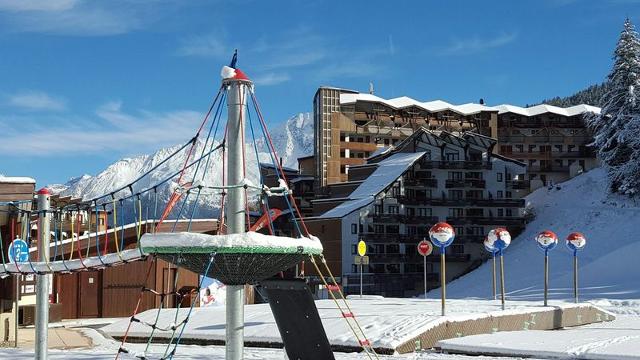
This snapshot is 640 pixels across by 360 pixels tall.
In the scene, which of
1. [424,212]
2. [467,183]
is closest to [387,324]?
[424,212]

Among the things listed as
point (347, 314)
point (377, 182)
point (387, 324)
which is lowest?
point (387, 324)

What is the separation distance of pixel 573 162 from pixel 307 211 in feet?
120

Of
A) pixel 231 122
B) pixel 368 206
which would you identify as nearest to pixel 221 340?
pixel 231 122

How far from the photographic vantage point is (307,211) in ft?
290

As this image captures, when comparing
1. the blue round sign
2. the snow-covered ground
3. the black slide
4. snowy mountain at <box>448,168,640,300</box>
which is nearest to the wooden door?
the blue round sign

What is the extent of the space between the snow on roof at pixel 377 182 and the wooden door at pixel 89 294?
34918 mm

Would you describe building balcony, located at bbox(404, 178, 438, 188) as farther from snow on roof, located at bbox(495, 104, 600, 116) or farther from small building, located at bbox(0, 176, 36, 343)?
small building, located at bbox(0, 176, 36, 343)

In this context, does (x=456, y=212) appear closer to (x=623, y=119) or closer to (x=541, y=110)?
(x=623, y=119)

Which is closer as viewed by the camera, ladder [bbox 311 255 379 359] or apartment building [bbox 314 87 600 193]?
ladder [bbox 311 255 379 359]

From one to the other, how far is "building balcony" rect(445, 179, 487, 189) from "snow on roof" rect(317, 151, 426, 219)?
4.11 meters

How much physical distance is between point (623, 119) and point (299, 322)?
204 feet

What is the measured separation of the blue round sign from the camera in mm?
14281

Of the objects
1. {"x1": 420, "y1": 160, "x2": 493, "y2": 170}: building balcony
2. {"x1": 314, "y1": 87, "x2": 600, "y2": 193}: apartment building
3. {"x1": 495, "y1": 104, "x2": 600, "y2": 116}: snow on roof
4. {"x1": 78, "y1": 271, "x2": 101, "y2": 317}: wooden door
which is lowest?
{"x1": 78, "y1": 271, "x2": 101, "y2": 317}: wooden door

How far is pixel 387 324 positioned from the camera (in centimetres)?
1933
